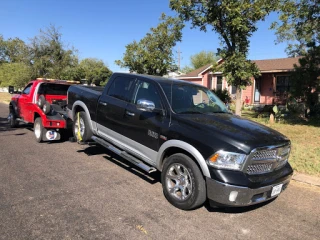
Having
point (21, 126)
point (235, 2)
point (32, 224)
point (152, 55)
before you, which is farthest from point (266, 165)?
point (152, 55)

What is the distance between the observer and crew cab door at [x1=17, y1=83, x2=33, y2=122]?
8082mm

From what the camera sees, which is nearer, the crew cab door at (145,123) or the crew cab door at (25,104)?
the crew cab door at (145,123)

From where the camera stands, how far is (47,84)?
8.12 metres

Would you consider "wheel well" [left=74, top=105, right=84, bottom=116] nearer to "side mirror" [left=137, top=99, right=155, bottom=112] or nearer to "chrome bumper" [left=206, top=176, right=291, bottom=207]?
"side mirror" [left=137, top=99, right=155, bottom=112]

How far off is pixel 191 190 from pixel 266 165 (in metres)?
1.08

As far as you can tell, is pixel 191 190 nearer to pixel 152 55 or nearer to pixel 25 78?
pixel 152 55

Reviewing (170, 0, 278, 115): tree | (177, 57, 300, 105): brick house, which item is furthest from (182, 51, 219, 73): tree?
(170, 0, 278, 115): tree

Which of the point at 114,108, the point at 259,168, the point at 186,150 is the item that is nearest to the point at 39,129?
the point at 114,108

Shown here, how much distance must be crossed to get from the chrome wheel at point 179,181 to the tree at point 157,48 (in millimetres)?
12842

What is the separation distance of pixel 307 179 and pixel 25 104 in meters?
7.73

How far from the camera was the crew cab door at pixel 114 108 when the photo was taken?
5.19 meters

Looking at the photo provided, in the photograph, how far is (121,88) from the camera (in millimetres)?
5539

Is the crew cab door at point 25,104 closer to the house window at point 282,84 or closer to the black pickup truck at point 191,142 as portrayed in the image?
the black pickup truck at point 191,142

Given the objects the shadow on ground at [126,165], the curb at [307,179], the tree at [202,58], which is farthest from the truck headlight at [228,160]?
the tree at [202,58]
